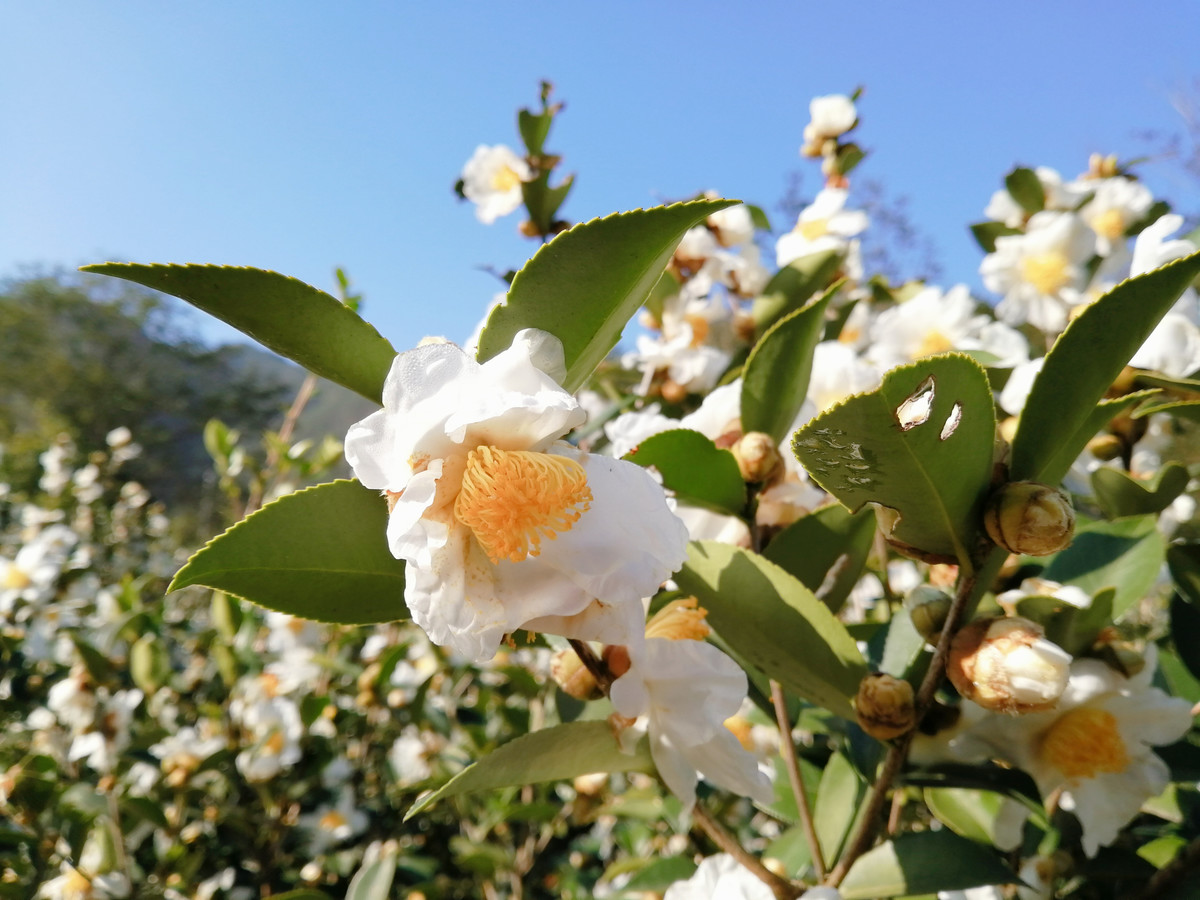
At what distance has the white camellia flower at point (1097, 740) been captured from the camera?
2.25 feet

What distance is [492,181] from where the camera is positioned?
1.62m

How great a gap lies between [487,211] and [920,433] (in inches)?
53.4

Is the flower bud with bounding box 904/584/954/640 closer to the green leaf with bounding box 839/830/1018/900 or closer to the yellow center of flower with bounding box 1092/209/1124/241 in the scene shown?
the green leaf with bounding box 839/830/1018/900

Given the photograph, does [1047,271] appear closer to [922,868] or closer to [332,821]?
[922,868]

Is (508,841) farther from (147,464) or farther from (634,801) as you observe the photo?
(147,464)

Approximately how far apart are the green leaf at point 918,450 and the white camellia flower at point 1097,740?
1.08ft

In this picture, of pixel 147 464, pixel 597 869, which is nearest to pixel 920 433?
pixel 597 869

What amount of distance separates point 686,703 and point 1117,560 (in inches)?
20.8

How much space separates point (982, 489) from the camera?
0.45 meters

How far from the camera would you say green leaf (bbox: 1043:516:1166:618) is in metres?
0.77

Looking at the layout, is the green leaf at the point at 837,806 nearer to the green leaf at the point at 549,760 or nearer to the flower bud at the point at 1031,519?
the green leaf at the point at 549,760

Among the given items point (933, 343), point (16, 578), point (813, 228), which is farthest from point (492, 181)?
point (16, 578)

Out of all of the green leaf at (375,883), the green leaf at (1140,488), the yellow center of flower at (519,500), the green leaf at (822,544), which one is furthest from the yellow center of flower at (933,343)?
the green leaf at (375,883)

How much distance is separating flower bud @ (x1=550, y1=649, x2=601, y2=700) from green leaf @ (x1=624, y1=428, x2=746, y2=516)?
0.57 feet
